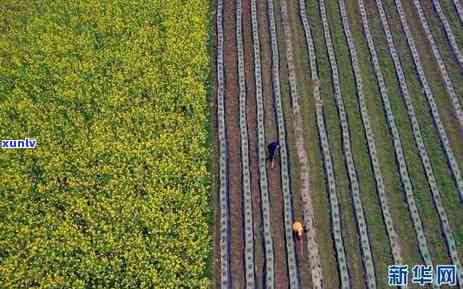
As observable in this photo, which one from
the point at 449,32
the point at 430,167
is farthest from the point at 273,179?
the point at 449,32

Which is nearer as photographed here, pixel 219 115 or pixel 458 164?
pixel 458 164

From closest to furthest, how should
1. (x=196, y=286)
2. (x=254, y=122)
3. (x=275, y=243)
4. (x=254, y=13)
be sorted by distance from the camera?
(x=196, y=286) < (x=275, y=243) < (x=254, y=122) < (x=254, y=13)

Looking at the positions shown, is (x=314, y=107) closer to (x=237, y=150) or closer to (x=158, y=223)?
(x=237, y=150)

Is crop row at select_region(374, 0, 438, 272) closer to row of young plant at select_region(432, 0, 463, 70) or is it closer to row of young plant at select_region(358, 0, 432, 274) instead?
row of young plant at select_region(358, 0, 432, 274)

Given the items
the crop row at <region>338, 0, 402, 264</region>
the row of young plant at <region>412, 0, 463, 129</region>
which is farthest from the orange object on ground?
the row of young plant at <region>412, 0, 463, 129</region>

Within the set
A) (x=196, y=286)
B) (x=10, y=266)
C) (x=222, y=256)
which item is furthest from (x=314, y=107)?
(x=10, y=266)

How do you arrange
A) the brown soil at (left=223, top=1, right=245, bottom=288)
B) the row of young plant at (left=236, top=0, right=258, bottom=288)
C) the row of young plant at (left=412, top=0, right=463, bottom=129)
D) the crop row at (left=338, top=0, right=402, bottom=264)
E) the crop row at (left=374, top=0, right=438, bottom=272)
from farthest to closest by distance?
the row of young plant at (left=412, top=0, right=463, bottom=129) → the crop row at (left=338, top=0, right=402, bottom=264) → the crop row at (left=374, top=0, right=438, bottom=272) → the brown soil at (left=223, top=1, right=245, bottom=288) → the row of young plant at (left=236, top=0, right=258, bottom=288)

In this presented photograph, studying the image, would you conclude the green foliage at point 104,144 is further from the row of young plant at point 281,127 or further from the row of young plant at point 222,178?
the row of young plant at point 281,127
